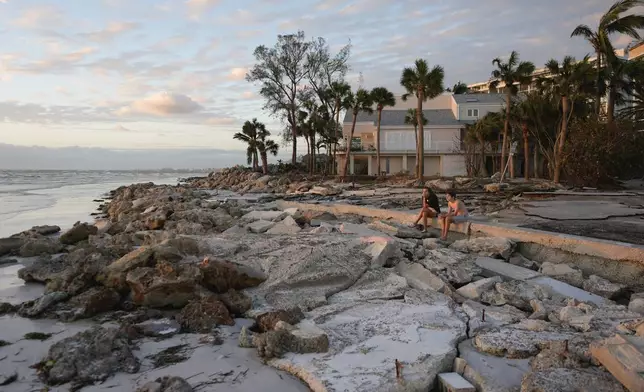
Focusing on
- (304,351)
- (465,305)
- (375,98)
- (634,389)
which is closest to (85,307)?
(304,351)

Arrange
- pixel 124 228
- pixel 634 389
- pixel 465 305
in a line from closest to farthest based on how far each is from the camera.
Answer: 1. pixel 634 389
2. pixel 465 305
3. pixel 124 228

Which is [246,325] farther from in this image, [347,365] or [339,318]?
[347,365]

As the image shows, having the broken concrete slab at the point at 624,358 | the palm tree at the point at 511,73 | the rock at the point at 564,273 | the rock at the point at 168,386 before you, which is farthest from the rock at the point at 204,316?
the palm tree at the point at 511,73

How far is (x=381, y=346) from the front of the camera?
14.5ft

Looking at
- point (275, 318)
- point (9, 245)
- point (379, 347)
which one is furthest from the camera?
point (9, 245)

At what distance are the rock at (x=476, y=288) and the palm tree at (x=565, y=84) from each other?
19.6 meters

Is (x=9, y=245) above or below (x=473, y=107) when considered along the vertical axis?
below

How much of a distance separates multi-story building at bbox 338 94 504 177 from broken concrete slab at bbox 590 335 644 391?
3579 cm

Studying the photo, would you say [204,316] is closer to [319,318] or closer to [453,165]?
[319,318]

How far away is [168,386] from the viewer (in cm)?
360

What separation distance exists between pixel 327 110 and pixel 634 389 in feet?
128

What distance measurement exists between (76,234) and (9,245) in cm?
136

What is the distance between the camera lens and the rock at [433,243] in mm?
8531

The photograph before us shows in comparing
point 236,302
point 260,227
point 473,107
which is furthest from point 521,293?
point 473,107
